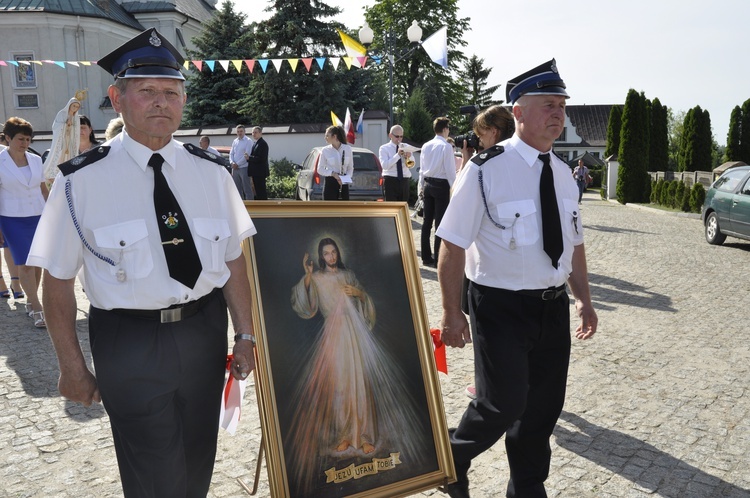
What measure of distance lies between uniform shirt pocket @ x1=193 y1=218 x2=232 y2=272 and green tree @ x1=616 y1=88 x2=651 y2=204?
29547 mm

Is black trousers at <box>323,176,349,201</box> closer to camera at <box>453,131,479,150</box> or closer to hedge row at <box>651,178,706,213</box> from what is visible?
camera at <box>453,131,479,150</box>

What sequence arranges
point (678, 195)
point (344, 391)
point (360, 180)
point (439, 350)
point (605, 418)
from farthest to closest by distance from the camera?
1. point (678, 195)
2. point (360, 180)
3. point (605, 418)
4. point (439, 350)
5. point (344, 391)

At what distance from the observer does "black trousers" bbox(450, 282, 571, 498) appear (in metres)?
3.22

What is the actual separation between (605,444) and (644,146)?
28.4 meters

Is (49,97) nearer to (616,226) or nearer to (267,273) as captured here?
(616,226)

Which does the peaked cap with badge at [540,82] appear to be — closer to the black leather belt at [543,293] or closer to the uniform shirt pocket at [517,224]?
the uniform shirt pocket at [517,224]

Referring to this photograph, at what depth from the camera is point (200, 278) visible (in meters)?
2.57

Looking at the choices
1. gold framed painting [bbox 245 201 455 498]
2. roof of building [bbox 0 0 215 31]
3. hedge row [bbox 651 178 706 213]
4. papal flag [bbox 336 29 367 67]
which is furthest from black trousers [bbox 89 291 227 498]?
roof of building [bbox 0 0 215 31]

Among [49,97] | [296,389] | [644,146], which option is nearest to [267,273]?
[296,389]

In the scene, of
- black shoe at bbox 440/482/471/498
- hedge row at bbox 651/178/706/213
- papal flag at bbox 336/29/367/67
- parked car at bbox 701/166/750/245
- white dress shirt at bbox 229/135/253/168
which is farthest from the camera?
hedge row at bbox 651/178/706/213

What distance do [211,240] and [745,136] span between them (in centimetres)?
3189

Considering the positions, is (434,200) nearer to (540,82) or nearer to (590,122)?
(540,82)

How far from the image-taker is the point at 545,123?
10.9 ft

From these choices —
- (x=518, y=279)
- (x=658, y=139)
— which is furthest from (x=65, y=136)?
(x=658, y=139)
